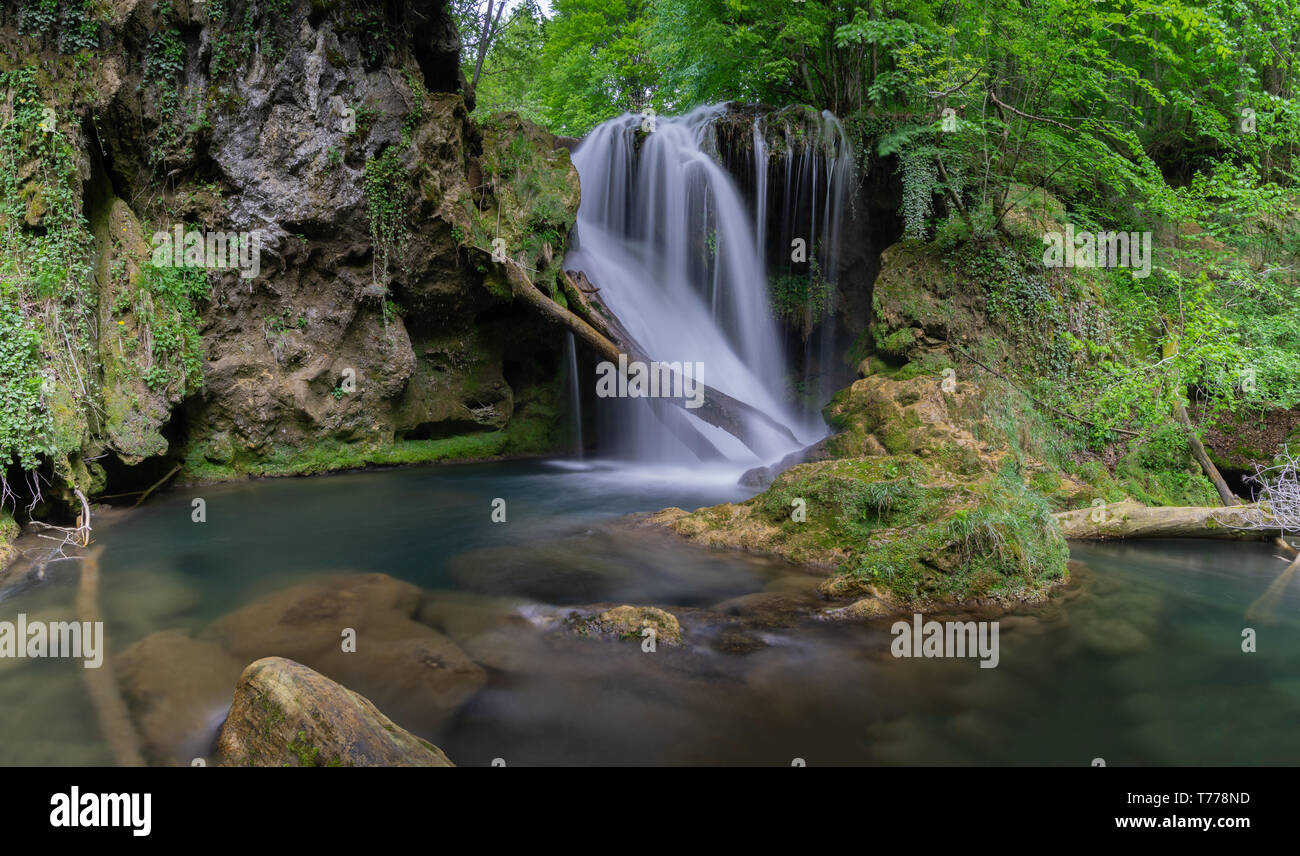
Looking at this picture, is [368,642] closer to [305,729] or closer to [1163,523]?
[305,729]

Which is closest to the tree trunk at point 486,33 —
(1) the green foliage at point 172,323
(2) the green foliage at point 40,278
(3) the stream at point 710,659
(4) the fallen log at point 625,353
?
(4) the fallen log at point 625,353

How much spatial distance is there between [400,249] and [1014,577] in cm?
993

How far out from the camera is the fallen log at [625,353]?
1129 centimetres

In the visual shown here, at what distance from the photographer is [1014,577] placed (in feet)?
19.5

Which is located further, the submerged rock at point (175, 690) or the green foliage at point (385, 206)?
the green foliage at point (385, 206)

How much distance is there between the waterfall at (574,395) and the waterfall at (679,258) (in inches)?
27.2

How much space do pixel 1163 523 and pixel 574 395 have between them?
983 cm

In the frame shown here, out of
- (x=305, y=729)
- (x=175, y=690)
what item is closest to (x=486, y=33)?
(x=175, y=690)

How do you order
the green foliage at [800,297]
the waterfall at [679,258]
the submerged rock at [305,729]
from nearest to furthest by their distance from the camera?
1. the submerged rock at [305,729]
2. the waterfall at [679,258]
3. the green foliage at [800,297]

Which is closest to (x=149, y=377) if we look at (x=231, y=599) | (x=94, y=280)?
(x=94, y=280)

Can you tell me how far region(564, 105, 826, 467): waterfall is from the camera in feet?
44.3

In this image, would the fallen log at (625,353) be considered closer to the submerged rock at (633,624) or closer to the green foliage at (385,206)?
the green foliage at (385,206)

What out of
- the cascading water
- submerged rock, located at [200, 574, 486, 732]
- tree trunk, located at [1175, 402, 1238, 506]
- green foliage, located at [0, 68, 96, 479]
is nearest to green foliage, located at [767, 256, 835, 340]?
the cascading water

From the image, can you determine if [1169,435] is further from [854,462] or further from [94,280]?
[94,280]
